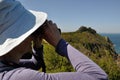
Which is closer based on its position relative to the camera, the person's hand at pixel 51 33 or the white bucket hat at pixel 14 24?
the white bucket hat at pixel 14 24

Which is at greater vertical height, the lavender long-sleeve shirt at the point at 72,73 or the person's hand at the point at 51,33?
the person's hand at the point at 51,33

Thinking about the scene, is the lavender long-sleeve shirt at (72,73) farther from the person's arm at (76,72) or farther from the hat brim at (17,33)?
the hat brim at (17,33)

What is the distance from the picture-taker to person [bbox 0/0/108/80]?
7.78ft

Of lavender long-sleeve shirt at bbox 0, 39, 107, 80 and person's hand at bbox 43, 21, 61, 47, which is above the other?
person's hand at bbox 43, 21, 61, 47

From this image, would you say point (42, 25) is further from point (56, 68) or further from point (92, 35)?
point (92, 35)

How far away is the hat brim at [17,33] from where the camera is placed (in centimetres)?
→ 243

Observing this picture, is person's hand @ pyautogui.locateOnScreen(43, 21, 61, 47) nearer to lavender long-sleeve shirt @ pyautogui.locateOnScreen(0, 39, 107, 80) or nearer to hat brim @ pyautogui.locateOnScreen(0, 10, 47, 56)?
hat brim @ pyautogui.locateOnScreen(0, 10, 47, 56)

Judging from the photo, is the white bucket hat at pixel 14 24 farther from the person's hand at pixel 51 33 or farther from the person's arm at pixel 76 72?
the person's arm at pixel 76 72

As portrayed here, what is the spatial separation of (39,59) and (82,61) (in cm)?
68

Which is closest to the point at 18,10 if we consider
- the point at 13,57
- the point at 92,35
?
the point at 13,57

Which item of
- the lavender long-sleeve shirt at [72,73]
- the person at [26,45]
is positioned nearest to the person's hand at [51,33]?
the person at [26,45]

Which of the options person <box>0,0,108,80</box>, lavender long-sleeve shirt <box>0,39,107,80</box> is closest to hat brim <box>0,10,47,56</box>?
person <box>0,0,108,80</box>

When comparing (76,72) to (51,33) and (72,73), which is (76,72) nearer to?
(72,73)

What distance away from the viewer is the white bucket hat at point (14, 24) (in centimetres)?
244
